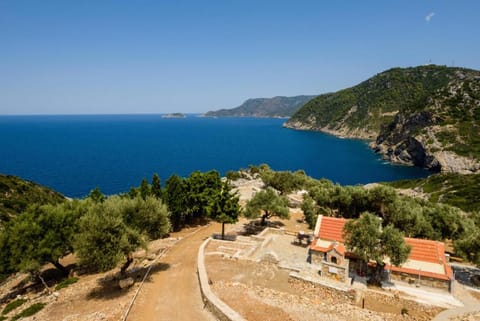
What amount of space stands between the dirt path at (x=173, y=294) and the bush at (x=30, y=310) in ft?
22.7

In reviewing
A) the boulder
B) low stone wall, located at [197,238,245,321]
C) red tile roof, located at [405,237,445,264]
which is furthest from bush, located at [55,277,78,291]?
red tile roof, located at [405,237,445,264]

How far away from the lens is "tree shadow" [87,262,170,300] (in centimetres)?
2016

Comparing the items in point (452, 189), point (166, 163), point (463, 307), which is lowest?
point (452, 189)

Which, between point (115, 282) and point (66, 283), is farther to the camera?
point (66, 283)

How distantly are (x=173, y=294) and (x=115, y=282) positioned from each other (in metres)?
5.94

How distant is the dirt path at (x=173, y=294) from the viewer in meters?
16.8

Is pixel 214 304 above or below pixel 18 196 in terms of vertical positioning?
above

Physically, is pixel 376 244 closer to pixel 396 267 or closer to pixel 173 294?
pixel 396 267

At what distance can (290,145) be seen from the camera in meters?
189

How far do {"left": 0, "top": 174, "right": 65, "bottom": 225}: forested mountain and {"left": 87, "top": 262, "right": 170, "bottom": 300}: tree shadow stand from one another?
1232 inches

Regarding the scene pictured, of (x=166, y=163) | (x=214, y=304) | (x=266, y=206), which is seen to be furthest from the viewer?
(x=166, y=163)

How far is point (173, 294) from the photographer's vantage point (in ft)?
63.8

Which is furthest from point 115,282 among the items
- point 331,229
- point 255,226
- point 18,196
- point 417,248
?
point 18,196

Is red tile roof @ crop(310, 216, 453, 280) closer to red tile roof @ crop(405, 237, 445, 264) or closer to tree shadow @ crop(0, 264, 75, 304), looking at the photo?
red tile roof @ crop(405, 237, 445, 264)
